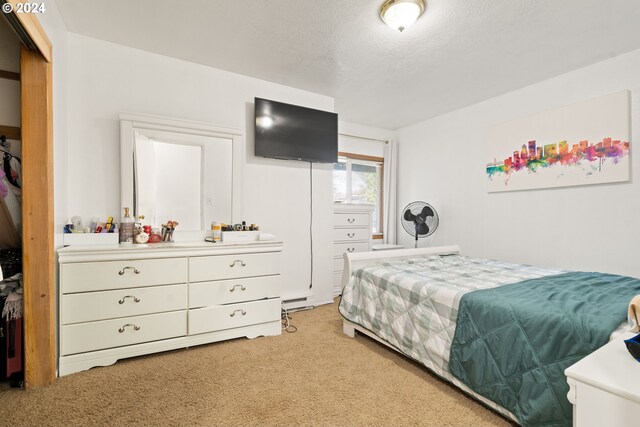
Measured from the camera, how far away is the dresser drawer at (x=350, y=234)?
3.99 metres

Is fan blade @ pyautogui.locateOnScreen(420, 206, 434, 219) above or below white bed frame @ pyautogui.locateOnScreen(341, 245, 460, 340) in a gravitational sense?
above

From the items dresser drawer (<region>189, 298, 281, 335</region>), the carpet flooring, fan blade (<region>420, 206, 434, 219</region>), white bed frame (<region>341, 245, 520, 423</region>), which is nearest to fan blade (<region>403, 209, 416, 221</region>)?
fan blade (<region>420, 206, 434, 219</region>)

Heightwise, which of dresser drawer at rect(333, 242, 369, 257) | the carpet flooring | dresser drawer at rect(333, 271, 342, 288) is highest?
dresser drawer at rect(333, 242, 369, 257)

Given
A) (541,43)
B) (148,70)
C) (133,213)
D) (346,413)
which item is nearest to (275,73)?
(148,70)

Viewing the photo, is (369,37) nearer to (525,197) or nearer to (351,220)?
(351,220)

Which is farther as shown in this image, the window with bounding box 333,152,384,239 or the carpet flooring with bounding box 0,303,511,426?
the window with bounding box 333,152,384,239

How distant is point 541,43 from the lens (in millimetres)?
2463

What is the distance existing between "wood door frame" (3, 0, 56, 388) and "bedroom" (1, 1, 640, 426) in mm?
194

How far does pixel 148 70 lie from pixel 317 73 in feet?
5.12

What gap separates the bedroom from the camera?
234 centimetres

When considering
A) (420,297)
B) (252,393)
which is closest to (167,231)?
(252,393)

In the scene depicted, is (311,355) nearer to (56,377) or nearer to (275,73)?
(56,377)

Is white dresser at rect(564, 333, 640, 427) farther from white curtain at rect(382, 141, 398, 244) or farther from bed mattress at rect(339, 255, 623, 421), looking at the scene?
white curtain at rect(382, 141, 398, 244)

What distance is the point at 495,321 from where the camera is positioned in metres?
1.55
